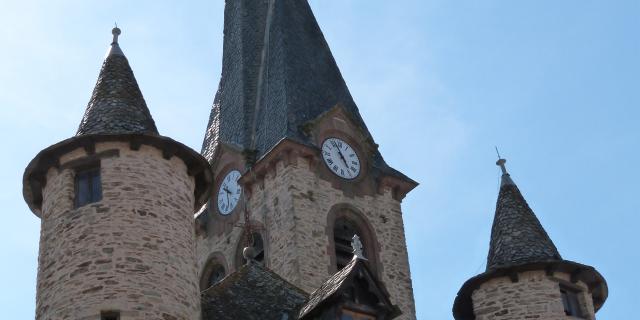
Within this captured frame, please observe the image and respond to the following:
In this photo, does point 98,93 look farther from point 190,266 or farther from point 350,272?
point 350,272

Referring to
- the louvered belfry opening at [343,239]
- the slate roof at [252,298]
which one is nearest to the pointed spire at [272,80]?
the louvered belfry opening at [343,239]

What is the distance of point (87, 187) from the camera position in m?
19.4

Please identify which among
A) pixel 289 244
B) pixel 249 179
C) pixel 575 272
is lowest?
pixel 575 272

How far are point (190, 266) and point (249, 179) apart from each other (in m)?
15.4

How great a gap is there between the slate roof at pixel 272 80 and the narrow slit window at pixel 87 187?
1467cm

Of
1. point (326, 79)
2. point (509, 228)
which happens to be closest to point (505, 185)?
point (509, 228)

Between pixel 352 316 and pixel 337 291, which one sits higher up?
pixel 337 291

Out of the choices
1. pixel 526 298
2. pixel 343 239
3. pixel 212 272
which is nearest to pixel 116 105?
pixel 526 298

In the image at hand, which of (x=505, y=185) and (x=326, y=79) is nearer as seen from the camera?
(x=505, y=185)

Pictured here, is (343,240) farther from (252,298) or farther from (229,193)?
(252,298)

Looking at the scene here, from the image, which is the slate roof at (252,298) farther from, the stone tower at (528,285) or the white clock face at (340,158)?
the white clock face at (340,158)

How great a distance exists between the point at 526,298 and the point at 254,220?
488 inches

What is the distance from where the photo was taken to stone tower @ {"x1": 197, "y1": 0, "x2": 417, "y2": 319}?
32344 millimetres

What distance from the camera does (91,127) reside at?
20078mm
